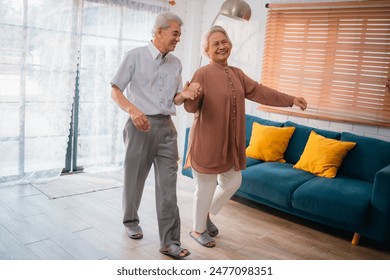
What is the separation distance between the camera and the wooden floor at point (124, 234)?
8.47ft

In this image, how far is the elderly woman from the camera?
8.46 feet

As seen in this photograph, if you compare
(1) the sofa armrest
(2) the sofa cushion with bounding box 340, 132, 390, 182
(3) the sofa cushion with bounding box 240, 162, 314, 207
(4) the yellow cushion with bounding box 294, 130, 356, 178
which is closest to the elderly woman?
(3) the sofa cushion with bounding box 240, 162, 314, 207

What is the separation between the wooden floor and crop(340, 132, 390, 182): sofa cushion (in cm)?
56

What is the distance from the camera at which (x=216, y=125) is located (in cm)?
258

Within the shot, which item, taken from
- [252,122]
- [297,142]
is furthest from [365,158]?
[252,122]

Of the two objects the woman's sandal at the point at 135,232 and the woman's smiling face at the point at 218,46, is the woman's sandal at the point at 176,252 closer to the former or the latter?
the woman's sandal at the point at 135,232

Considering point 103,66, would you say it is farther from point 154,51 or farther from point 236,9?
point 154,51

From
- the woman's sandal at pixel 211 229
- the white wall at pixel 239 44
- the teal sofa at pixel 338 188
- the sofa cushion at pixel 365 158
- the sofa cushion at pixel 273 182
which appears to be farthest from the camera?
the white wall at pixel 239 44

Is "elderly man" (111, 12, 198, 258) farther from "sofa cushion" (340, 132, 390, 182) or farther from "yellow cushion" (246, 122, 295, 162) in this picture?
"sofa cushion" (340, 132, 390, 182)

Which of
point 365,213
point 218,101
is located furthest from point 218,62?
point 365,213

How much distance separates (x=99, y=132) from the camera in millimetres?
4348

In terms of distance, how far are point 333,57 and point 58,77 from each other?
2671 mm

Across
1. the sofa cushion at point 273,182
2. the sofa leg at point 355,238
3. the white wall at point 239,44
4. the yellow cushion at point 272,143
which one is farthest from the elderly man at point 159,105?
the white wall at point 239,44

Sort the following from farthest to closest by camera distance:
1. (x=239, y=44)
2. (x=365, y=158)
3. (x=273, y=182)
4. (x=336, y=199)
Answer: (x=239, y=44) → (x=365, y=158) → (x=273, y=182) → (x=336, y=199)
